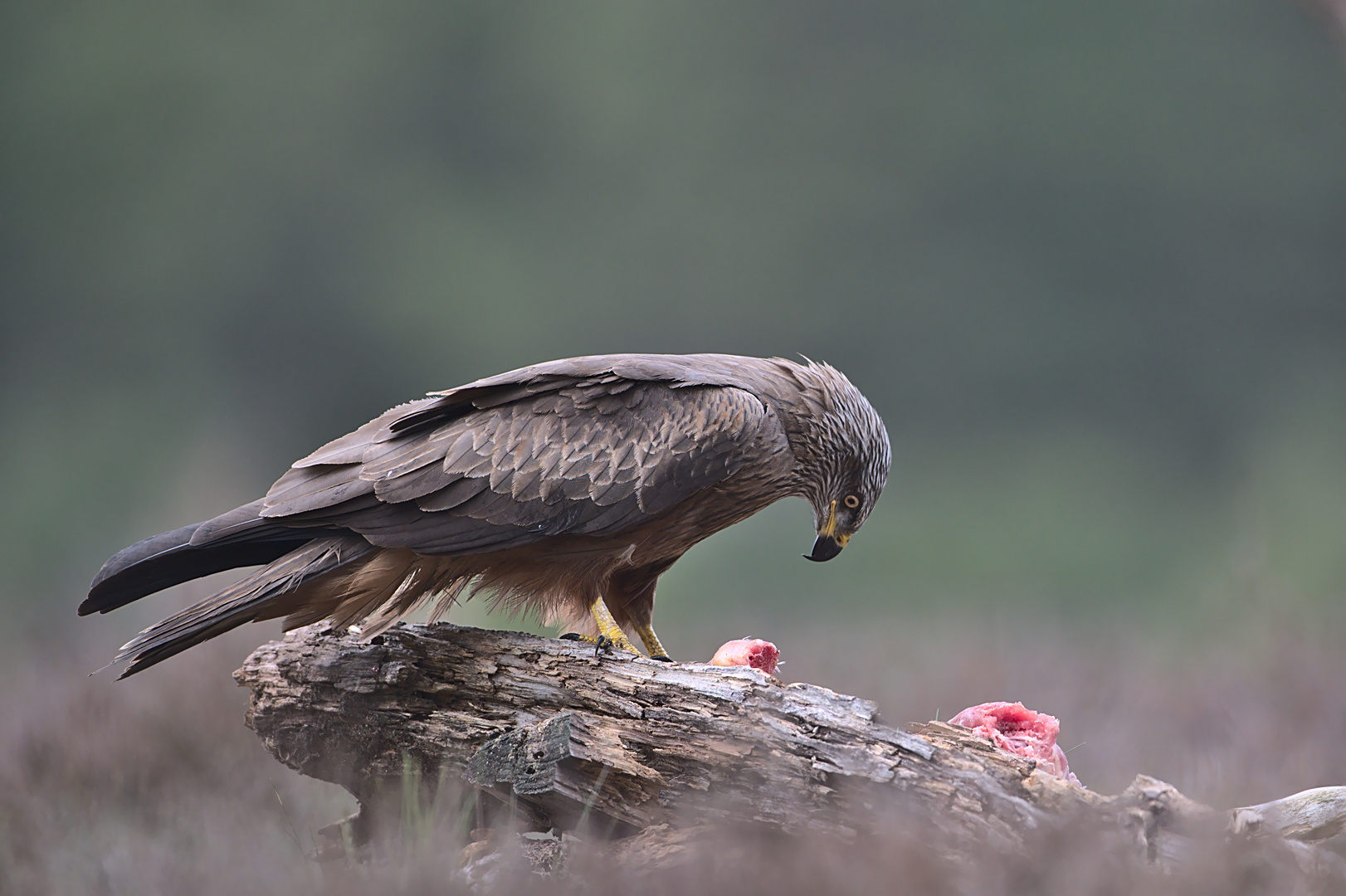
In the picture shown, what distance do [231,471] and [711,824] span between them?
14.8 feet

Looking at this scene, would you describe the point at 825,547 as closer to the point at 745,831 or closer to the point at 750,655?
the point at 750,655

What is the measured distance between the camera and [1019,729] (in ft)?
8.12

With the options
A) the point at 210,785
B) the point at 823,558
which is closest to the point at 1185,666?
the point at 823,558

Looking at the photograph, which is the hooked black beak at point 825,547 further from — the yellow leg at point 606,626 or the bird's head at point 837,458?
the yellow leg at point 606,626

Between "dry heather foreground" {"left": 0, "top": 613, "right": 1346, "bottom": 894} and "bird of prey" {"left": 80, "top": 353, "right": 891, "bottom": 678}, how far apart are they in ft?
1.95

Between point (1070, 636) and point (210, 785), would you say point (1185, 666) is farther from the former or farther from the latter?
point (210, 785)

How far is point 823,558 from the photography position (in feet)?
10.5

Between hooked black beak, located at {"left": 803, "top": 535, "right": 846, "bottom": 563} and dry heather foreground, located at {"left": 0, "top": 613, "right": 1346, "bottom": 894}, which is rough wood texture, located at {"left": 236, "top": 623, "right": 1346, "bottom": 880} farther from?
hooked black beak, located at {"left": 803, "top": 535, "right": 846, "bottom": 563}

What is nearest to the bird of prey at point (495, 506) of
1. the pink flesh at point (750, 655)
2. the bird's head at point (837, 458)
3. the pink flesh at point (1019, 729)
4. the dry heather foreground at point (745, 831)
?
the bird's head at point (837, 458)

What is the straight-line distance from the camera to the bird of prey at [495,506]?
8.00 ft

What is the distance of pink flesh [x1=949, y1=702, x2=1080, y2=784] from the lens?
7.63 ft

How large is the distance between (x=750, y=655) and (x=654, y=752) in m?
0.68

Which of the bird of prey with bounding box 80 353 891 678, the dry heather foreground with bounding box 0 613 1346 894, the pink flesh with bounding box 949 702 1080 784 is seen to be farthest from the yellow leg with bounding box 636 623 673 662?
the pink flesh with bounding box 949 702 1080 784

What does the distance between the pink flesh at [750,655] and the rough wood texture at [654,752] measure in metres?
0.51
